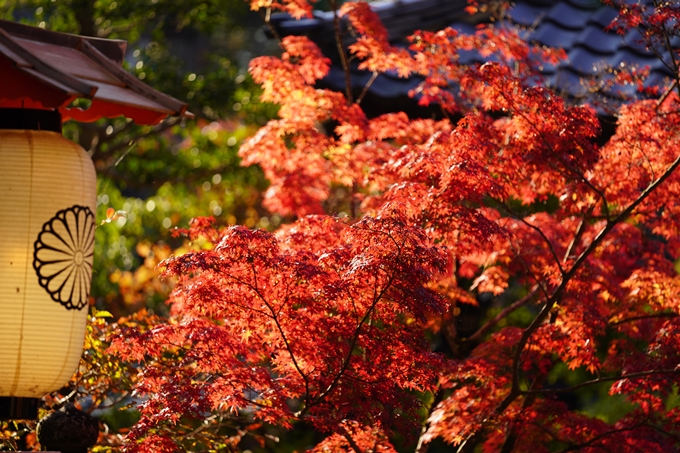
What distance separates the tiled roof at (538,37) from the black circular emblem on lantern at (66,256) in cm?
483

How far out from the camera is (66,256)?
4137 mm

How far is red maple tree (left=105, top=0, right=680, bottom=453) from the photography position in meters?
5.52

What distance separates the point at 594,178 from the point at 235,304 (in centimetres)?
281

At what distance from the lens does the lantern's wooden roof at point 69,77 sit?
3904 mm

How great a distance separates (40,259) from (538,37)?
6897 mm

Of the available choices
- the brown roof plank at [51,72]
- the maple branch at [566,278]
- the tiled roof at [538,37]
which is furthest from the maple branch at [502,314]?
the brown roof plank at [51,72]

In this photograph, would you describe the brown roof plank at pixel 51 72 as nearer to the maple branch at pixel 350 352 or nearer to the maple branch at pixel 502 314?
the maple branch at pixel 350 352

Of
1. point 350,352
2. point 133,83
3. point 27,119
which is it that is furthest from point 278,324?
point 27,119

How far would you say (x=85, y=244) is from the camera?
4250 mm

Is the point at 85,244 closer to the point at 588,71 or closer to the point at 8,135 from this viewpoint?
the point at 8,135

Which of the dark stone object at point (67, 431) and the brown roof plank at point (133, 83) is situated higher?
the brown roof plank at point (133, 83)

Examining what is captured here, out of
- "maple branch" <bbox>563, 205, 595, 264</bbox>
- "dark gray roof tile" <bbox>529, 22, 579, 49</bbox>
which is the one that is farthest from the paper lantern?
"dark gray roof tile" <bbox>529, 22, 579, 49</bbox>

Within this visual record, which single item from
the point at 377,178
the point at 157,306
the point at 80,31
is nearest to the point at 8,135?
the point at 377,178

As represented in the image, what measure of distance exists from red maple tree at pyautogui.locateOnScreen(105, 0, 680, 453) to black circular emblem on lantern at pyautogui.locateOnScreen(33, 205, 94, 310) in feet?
4.19
